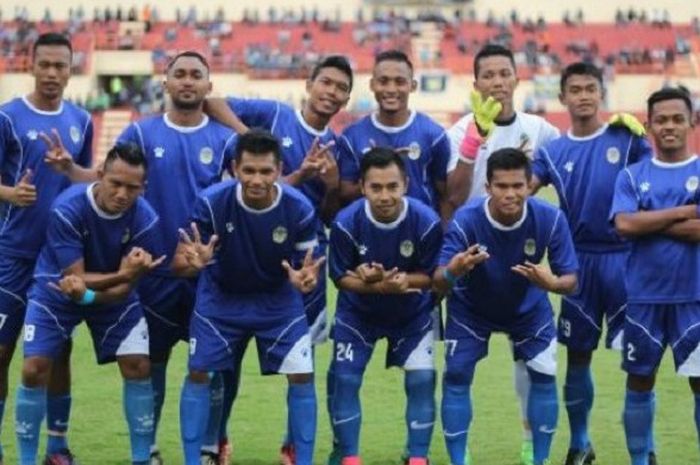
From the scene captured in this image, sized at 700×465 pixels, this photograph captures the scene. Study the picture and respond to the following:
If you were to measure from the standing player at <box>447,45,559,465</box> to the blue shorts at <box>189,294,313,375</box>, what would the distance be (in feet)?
4.24

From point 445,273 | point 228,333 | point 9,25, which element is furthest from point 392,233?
point 9,25

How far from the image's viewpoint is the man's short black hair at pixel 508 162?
7.90 metres

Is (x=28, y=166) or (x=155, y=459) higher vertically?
(x=28, y=166)

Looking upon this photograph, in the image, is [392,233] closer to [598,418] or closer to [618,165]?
[618,165]

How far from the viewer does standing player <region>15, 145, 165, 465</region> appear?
7805 millimetres

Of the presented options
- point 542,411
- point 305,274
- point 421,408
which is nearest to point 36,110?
point 305,274

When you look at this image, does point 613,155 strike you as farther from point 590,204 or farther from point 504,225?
point 504,225

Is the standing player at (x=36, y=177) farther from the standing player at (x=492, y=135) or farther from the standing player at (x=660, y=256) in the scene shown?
the standing player at (x=660, y=256)

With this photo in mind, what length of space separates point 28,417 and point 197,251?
1.20 m

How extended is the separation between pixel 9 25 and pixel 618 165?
43.8 m

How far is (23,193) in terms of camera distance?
26.3 ft

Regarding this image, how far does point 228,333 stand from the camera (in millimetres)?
8023

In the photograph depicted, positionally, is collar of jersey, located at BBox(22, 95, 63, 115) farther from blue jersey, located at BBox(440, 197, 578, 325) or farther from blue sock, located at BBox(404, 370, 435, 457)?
blue sock, located at BBox(404, 370, 435, 457)

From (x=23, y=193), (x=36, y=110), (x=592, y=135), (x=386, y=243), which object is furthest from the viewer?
(x=592, y=135)
